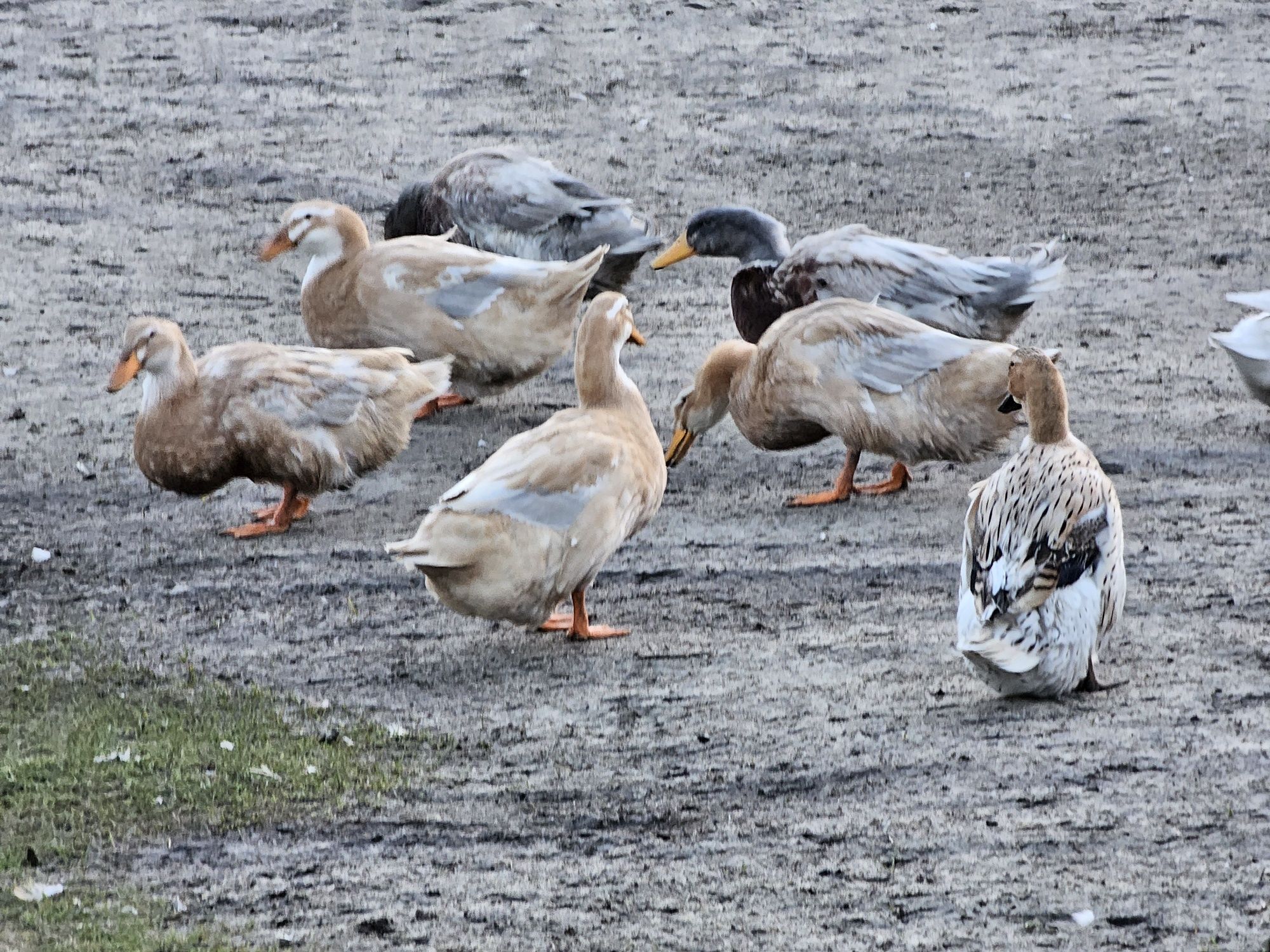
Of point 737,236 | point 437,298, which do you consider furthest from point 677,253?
point 437,298

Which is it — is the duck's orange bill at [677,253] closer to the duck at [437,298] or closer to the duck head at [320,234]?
the duck at [437,298]

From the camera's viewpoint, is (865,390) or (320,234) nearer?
(865,390)

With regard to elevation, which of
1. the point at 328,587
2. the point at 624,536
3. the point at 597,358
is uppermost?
the point at 597,358

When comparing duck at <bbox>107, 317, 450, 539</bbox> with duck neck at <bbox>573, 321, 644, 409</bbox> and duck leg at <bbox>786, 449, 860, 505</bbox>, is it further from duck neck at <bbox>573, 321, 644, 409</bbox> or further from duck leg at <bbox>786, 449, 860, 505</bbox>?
duck leg at <bbox>786, 449, 860, 505</bbox>

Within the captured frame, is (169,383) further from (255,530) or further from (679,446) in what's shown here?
(679,446)

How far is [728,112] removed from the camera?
12.0 metres

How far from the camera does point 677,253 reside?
8.83 m

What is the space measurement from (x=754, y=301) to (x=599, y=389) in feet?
7.99

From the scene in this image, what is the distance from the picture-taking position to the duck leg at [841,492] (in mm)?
6852

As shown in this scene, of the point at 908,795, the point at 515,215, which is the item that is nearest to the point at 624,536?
the point at 908,795

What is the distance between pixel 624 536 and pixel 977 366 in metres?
1.65

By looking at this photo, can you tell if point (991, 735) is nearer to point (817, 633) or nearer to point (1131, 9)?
point (817, 633)

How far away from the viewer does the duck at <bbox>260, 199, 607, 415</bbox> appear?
7.59m

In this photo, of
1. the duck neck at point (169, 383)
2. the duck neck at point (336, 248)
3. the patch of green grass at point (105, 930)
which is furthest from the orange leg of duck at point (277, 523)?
the patch of green grass at point (105, 930)
